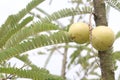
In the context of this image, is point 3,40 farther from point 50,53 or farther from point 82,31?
point 50,53

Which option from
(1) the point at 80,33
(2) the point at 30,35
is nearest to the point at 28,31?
(2) the point at 30,35

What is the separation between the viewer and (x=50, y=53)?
360 centimetres

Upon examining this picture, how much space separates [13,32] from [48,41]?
0.81 feet

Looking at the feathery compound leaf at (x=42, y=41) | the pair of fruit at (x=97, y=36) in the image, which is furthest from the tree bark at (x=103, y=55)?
the feathery compound leaf at (x=42, y=41)

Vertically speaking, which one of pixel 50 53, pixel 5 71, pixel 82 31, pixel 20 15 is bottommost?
pixel 5 71

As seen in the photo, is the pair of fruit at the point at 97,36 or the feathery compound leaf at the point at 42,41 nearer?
the pair of fruit at the point at 97,36

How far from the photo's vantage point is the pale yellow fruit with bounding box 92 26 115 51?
1.69 meters

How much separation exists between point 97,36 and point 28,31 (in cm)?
43

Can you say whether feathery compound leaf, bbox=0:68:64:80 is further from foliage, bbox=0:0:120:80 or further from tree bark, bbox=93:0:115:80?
tree bark, bbox=93:0:115:80

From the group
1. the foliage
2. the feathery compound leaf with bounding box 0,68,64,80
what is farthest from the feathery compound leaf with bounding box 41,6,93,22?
the feathery compound leaf with bounding box 0,68,64,80

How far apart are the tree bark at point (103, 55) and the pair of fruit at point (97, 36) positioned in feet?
0.10

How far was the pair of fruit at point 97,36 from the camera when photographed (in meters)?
1.70

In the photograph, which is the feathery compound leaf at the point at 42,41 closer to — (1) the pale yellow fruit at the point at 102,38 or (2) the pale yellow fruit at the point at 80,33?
(2) the pale yellow fruit at the point at 80,33

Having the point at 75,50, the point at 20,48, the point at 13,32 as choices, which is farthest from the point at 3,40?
the point at 75,50
